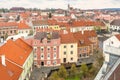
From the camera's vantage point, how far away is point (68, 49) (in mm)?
45188

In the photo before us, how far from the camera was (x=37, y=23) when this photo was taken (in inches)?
3031

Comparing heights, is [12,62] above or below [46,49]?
above

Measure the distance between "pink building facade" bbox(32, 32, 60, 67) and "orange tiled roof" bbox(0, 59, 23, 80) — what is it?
1330cm

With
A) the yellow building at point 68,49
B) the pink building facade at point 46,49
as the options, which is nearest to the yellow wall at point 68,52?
the yellow building at point 68,49

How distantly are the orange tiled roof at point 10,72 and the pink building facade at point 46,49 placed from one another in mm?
13299

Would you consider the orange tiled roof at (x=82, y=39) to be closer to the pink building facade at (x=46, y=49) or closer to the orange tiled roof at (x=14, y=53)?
the pink building facade at (x=46, y=49)

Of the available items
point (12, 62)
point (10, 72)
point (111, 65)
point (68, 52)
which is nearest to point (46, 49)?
point (68, 52)

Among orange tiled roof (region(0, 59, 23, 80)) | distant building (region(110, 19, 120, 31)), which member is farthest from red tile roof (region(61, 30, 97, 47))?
distant building (region(110, 19, 120, 31))

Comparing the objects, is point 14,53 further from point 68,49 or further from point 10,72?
point 68,49

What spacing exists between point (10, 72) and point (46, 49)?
633 inches

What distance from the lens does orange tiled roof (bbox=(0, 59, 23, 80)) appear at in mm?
25309

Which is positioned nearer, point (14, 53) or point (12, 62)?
point (12, 62)

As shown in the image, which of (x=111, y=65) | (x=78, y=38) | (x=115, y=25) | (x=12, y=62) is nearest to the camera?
(x=111, y=65)

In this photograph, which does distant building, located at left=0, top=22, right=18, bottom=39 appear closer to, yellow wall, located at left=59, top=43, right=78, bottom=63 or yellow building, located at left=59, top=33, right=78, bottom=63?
yellow building, located at left=59, top=33, right=78, bottom=63
